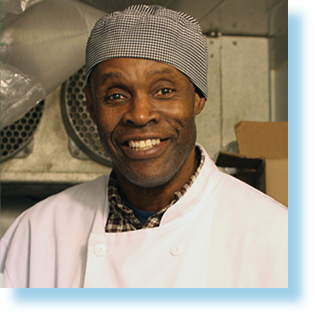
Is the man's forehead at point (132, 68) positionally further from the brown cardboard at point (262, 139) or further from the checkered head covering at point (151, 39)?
the brown cardboard at point (262, 139)

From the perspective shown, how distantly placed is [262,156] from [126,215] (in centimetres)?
58

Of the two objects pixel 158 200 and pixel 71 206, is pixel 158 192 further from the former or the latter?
pixel 71 206

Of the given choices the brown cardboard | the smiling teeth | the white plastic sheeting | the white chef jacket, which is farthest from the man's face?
the brown cardboard

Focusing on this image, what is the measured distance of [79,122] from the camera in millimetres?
1472

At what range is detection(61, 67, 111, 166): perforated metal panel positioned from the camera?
57.4 inches

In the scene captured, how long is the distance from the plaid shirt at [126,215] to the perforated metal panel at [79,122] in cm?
41

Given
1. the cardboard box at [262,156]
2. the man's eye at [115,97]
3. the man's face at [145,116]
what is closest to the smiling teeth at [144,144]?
the man's face at [145,116]

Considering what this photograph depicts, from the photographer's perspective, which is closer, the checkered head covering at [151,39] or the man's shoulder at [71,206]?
the checkered head covering at [151,39]

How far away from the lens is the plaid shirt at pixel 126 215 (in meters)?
1.00

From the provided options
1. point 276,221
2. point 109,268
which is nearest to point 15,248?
point 109,268

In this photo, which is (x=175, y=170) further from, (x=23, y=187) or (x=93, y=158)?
(x=23, y=187)

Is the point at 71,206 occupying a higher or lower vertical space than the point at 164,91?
lower

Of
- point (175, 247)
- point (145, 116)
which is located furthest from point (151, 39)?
point (175, 247)

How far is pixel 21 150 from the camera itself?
1441mm
